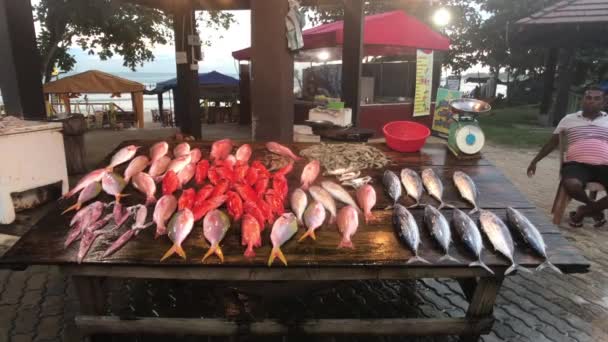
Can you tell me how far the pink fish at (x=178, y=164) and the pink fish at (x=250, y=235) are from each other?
1064 millimetres

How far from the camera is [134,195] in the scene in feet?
9.55

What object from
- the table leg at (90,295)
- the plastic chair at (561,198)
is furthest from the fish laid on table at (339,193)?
the plastic chair at (561,198)

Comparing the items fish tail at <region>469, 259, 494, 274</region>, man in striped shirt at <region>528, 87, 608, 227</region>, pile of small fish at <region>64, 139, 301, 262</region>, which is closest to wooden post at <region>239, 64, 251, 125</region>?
man in striped shirt at <region>528, 87, 608, 227</region>

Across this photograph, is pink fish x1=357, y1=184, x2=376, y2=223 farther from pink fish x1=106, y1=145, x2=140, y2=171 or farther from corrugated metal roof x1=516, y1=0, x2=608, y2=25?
corrugated metal roof x1=516, y1=0, x2=608, y2=25

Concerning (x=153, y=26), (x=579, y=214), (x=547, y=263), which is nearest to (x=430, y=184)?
(x=547, y=263)

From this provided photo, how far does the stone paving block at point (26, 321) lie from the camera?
10.3ft

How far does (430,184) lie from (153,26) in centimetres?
2022

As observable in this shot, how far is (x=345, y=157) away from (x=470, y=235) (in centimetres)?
152

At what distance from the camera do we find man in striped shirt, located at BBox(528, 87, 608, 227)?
5.21 m

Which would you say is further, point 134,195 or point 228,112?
point 228,112

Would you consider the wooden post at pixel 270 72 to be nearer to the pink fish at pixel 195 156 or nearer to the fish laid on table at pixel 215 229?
the pink fish at pixel 195 156

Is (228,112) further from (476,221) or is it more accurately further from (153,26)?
(476,221)

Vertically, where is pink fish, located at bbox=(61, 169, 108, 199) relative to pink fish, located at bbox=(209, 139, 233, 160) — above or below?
below

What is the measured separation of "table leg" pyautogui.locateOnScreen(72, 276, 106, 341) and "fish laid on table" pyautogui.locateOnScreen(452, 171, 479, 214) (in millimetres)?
2903
